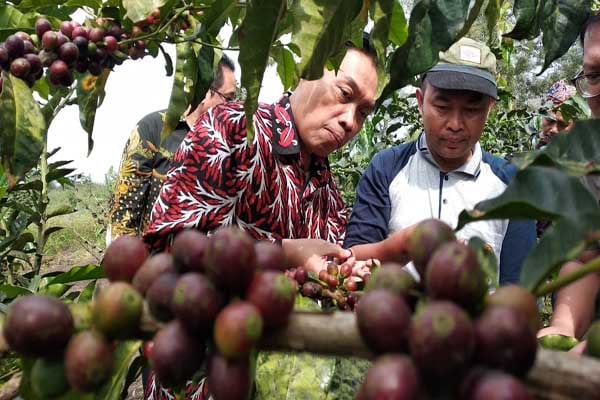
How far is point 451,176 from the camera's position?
2.32 metres

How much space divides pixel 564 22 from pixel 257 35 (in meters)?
0.68

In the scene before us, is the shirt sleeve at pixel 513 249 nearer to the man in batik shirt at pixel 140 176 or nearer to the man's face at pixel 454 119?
the man's face at pixel 454 119

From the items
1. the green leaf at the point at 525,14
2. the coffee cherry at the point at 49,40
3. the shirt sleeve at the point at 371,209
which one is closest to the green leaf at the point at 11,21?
the coffee cherry at the point at 49,40

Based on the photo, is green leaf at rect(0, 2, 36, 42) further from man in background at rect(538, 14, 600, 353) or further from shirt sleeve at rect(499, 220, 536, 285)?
shirt sleeve at rect(499, 220, 536, 285)

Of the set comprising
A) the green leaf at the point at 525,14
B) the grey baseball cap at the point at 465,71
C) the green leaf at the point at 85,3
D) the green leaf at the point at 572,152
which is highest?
the grey baseball cap at the point at 465,71

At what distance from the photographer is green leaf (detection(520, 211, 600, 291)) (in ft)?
1.49

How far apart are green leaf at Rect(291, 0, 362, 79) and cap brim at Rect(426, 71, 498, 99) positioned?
1398 millimetres

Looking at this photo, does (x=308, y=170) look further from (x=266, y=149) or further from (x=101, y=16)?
(x=101, y=16)

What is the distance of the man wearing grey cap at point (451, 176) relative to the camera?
2.18 m

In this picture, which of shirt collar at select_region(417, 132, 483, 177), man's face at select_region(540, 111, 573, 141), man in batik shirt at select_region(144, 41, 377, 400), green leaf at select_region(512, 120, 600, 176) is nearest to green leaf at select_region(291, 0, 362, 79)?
green leaf at select_region(512, 120, 600, 176)

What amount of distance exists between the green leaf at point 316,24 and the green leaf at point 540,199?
1.39 ft

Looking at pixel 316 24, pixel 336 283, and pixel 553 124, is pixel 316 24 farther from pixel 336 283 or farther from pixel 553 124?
pixel 553 124

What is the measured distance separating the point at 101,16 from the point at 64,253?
1337 cm

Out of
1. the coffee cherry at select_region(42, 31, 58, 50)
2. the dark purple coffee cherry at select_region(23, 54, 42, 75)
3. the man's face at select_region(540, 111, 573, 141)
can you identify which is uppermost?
the man's face at select_region(540, 111, 573, 141)
